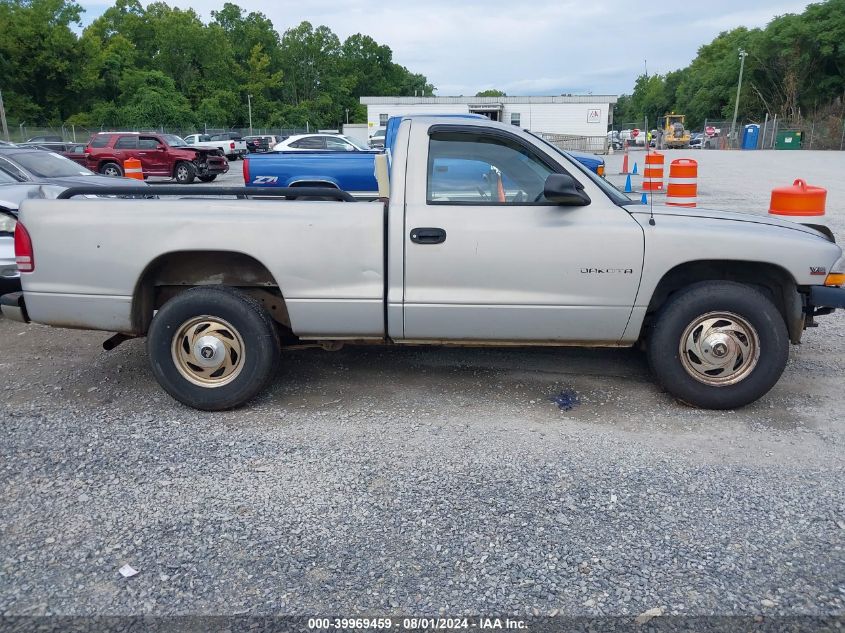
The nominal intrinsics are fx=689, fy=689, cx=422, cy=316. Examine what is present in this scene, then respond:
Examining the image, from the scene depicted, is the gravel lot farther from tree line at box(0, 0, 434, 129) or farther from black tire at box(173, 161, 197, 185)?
tree line at box(0, 0, 434, 129)

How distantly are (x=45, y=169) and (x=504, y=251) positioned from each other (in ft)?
27.9

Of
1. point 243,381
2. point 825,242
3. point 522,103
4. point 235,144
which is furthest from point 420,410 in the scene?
point 522,103

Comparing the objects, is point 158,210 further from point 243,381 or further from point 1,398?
point 1,398

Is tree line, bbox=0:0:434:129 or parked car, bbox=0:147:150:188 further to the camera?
tree line, bbox=0:0:434:129

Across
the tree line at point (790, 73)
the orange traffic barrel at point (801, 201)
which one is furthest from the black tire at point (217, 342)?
the tree line at point (790, 73)

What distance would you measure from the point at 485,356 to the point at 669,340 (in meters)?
1.58

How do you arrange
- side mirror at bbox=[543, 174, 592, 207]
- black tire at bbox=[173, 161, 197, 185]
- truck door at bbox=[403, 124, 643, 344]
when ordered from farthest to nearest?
1. black tire at bbox=[173, 161, 197, 185]
2. truck door at bbox=[403, 124, 643, 344]
3. side mirror at bbox=[543, 174, 592, 207]

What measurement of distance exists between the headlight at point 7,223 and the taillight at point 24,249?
8.25 ft

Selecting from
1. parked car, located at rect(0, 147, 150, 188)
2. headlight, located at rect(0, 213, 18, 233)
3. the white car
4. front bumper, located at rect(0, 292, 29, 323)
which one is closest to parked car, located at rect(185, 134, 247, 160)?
the white car

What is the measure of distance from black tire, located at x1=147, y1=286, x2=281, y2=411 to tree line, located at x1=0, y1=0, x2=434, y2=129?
5747cm

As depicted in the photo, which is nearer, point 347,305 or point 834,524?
point 834,524

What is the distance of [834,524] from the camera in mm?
3090

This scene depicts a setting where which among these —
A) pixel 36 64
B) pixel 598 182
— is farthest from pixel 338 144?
pixel 36 64

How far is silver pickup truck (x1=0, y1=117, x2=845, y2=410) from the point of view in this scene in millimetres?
4133
